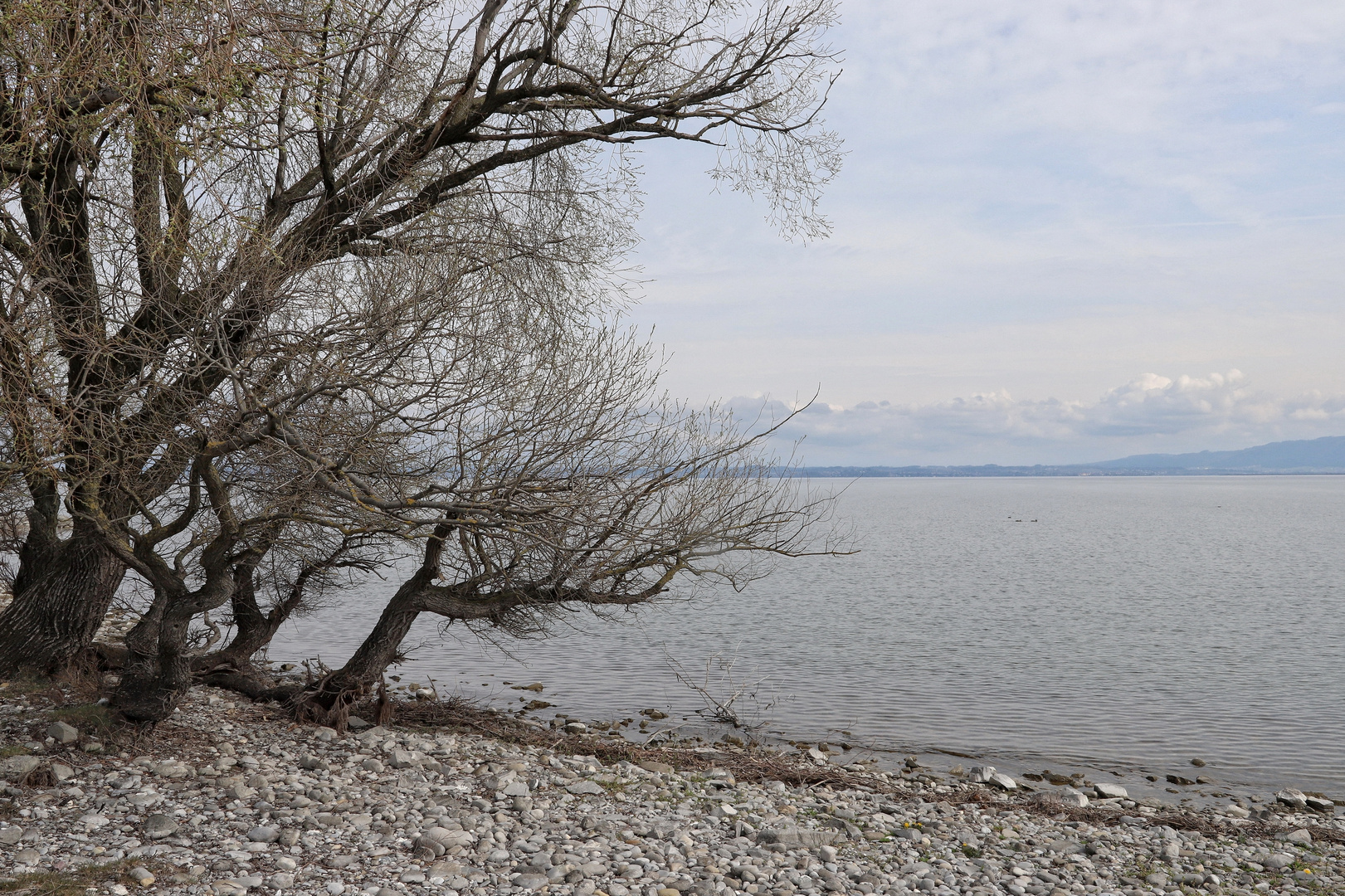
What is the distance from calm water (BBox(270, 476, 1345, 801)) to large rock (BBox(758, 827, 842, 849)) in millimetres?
6637

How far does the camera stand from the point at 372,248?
1113cm

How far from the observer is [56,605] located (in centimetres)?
1180

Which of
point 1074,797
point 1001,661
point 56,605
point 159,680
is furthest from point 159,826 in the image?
point 1001,661

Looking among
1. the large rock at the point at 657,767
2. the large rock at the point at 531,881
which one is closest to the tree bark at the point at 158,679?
the large rock at the point at 531,881

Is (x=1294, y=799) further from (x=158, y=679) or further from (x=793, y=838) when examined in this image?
(x=158, y=679)

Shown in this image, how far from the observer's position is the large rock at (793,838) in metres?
8.97

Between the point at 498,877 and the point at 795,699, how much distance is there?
1206 cm

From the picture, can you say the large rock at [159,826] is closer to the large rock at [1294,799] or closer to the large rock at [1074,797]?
the large rock at [1074,797]

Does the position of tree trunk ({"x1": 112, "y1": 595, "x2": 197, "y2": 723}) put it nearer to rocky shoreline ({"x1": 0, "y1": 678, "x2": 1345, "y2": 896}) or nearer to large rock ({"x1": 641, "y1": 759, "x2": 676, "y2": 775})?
rocky shoreline ({"x1": 0, "y1": 678, "x2": 1345, "y2": 896})

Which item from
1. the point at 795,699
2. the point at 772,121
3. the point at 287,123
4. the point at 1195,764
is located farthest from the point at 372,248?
the point at 1195,764

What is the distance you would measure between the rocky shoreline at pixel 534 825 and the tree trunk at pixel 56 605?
0.90 metres

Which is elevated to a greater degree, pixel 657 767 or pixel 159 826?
pixel 159 826

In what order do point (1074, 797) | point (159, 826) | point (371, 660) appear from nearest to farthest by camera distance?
point (159, 826), point (371, 660), point (1074, 797)

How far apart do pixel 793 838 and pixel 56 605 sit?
947cm
